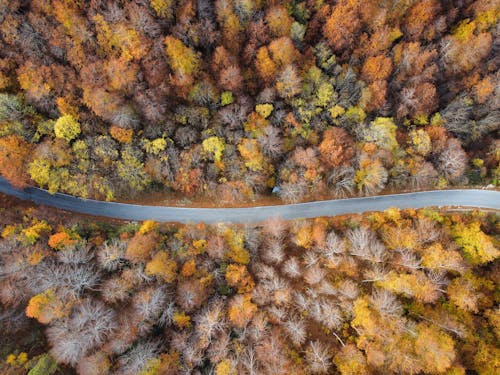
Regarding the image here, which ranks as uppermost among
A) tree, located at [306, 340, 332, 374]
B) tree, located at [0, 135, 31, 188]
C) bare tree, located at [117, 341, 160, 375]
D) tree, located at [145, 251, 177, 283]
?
tree, located at [0, 135, 31, 188]

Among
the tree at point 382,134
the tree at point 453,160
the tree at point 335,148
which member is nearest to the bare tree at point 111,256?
the tree at point 335,148

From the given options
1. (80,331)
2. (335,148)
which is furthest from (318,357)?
(335,148)

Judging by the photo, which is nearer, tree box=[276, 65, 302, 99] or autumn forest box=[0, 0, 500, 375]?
autumn forest box=[0, 0, 500, 375]

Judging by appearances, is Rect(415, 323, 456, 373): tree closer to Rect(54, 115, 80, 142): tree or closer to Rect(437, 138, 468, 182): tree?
Rect(437, 138, 468, 182): tree

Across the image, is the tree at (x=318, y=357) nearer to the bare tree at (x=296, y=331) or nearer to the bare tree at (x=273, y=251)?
the bare tree at (x=296, y=331)

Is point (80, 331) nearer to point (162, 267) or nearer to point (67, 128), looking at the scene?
point (162, 267)

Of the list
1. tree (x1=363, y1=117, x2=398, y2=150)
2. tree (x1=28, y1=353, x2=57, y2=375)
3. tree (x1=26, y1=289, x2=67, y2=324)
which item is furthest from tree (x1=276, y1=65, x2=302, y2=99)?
tree (x1=28, y1=353, x2=57, y2=375)

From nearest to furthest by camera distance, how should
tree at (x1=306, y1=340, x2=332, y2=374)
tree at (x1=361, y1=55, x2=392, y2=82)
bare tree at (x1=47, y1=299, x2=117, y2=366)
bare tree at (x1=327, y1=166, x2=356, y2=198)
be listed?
bare tree at (x1=47, y1=299, x2=117, y2=366)
tree at (x1=306, y1=340, x2=332, y2=374)
bare tree at (x1=327, y1=166, x2=356, y2=198)
tree at (x1=361, y1=55, x2=392, y2=82)
